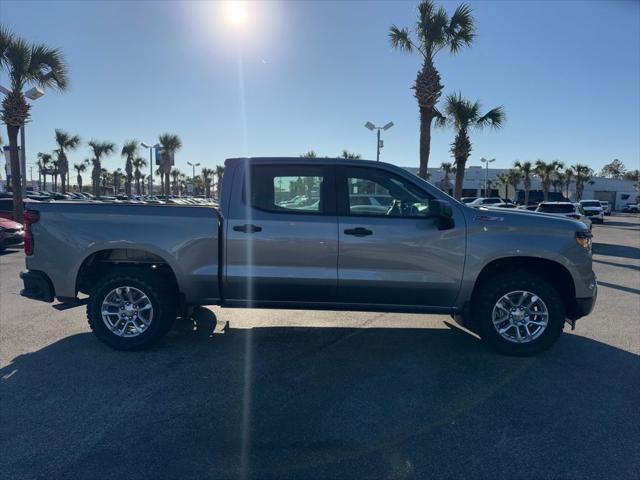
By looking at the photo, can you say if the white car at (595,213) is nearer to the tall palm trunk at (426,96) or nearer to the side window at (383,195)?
the tall palm trunk at (426,96)

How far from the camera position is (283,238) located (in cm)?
482

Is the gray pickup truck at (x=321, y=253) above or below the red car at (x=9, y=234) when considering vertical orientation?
above

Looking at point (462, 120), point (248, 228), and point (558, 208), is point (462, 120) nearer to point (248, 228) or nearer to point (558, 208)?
point (558, 208)

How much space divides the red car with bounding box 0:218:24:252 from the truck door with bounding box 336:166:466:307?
1273cm

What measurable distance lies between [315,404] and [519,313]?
2464mm

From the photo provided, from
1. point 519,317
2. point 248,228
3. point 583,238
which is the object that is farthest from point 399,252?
point 583,238

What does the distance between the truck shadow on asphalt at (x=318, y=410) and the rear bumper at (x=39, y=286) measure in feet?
1.93

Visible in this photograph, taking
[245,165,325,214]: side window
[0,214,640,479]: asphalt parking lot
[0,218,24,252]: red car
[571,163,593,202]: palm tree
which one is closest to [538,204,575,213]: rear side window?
[0,214,640,479]: asphalt parking lot

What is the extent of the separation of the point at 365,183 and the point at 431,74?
14954 mm

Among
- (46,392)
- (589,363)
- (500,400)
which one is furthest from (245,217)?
(589,363)

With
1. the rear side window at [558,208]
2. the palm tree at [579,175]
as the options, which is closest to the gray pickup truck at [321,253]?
the rear side window at [558,208]

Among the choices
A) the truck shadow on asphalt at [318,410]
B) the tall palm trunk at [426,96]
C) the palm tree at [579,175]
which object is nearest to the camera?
the truck shadow on asphalt at [318,410]

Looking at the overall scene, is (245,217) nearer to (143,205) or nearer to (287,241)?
(287,241)

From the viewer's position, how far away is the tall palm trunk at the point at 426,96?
59.6 ft
